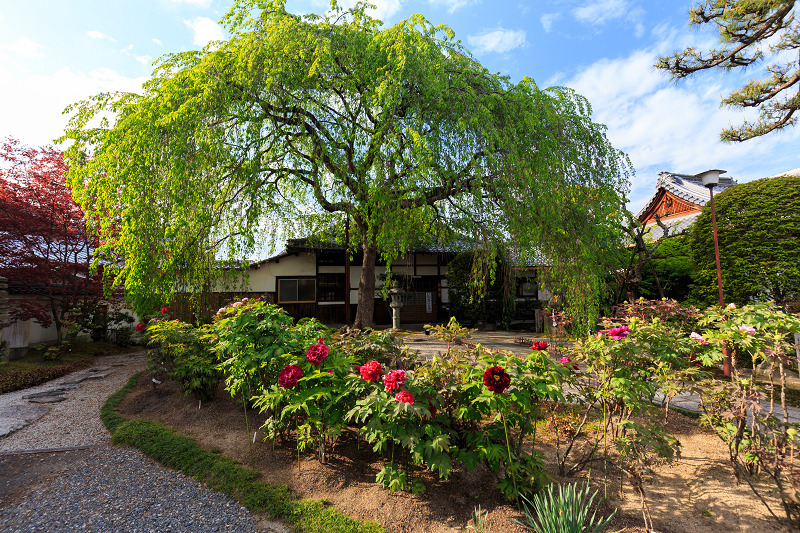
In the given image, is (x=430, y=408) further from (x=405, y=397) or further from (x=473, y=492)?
(x=473, y=492)

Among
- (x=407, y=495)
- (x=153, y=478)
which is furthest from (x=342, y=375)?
A: (x=153, y=478)

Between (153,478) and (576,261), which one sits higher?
(576,261)

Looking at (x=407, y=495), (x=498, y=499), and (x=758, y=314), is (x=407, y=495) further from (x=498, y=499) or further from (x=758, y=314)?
(x=758, y=314)

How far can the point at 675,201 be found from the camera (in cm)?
1347

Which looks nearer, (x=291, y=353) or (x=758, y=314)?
(x=758, y=314)

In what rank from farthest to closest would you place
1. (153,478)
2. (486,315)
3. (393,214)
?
(486,315) → (393,214) → (153,478)

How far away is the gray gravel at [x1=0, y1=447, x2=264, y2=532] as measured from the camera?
2605 mm

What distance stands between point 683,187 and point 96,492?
1704 centimetres

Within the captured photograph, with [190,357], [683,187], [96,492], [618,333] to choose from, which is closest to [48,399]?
[190,357]

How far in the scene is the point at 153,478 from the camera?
328cm

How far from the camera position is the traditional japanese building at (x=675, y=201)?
1221 centimetres

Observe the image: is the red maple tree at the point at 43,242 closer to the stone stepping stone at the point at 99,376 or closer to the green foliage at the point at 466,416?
the stone stepping stone at the point at 99,376

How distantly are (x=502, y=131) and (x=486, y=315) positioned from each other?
9.58 meters

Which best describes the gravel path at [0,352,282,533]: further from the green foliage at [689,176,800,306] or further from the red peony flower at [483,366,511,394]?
the green foliage at [689,176,800,306]
